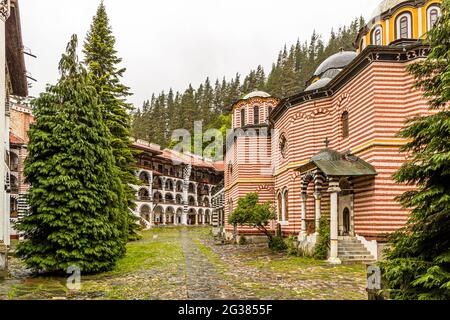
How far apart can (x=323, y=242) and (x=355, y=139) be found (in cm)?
501

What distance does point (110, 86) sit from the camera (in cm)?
2734

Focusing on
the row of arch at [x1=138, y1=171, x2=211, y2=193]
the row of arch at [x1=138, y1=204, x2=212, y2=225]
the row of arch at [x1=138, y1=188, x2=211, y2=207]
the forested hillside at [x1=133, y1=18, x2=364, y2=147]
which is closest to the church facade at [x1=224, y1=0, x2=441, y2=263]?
the row of arch at [x1=138, y1=204, x2=212, y2=225]

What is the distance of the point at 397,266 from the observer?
5.75 meters

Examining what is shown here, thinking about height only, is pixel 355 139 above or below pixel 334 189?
above

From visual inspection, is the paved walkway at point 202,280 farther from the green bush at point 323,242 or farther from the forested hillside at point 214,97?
the forested hillside at point 214,97

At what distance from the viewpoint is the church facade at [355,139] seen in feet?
50.0

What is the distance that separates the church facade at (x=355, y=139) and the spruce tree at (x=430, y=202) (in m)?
6.10

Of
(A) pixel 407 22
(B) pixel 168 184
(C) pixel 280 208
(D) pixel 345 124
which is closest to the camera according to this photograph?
(A) pixel 407 22

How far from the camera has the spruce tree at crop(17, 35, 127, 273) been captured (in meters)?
12.1

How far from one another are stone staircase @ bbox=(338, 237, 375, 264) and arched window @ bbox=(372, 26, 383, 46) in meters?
10.7

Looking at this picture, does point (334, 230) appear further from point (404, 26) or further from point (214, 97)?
point (214, 97)

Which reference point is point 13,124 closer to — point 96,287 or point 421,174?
point 96,287

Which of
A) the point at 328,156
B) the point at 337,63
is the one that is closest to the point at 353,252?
the point at 328,156
